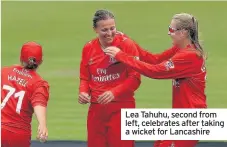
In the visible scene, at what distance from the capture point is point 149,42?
22562 mm

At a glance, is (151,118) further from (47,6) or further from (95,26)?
(47,6)

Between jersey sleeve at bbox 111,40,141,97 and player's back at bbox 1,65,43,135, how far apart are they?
87 cm

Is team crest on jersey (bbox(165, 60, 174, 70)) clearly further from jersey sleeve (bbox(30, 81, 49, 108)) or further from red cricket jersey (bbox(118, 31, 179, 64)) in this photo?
jersey sleeve (bbox(30, 81, 49, 108))

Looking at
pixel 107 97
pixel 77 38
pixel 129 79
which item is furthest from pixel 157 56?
pixel 77 38

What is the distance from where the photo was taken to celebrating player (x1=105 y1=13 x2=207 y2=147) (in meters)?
10.6

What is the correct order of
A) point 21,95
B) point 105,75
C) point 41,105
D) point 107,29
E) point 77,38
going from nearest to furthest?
point 41,105 < point 21,95 < point 107,29 < point 105,75 < point 77,38

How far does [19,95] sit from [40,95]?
278mm

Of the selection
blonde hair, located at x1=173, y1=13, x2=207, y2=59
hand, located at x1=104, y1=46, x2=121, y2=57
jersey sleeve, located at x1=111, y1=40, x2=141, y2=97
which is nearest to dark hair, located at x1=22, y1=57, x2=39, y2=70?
hand, located at x1=104, y1=46, x2=121, y2=57

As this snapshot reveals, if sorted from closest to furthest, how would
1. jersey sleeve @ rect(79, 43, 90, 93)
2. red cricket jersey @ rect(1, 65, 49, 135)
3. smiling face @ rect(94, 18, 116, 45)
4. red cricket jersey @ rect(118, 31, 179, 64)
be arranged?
red cricket jersey @ rect(1, 65, 49, 135) < smiling face @ rect(94, 18, 116, 45) < jersey sleeve @ rect(79, 43, 90, 93) < red cricket jersey @ rect(118, 31, 179, 64)

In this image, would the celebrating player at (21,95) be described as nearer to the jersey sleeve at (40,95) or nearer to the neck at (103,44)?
the jersey sleeve at (40,95)

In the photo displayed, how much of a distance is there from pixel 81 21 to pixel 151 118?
13.8 metres

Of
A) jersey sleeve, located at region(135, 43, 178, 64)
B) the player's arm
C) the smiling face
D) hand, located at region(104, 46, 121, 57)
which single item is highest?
the smiling face

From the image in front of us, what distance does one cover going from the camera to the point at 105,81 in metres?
11.1

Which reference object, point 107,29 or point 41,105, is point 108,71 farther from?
point 41,105
